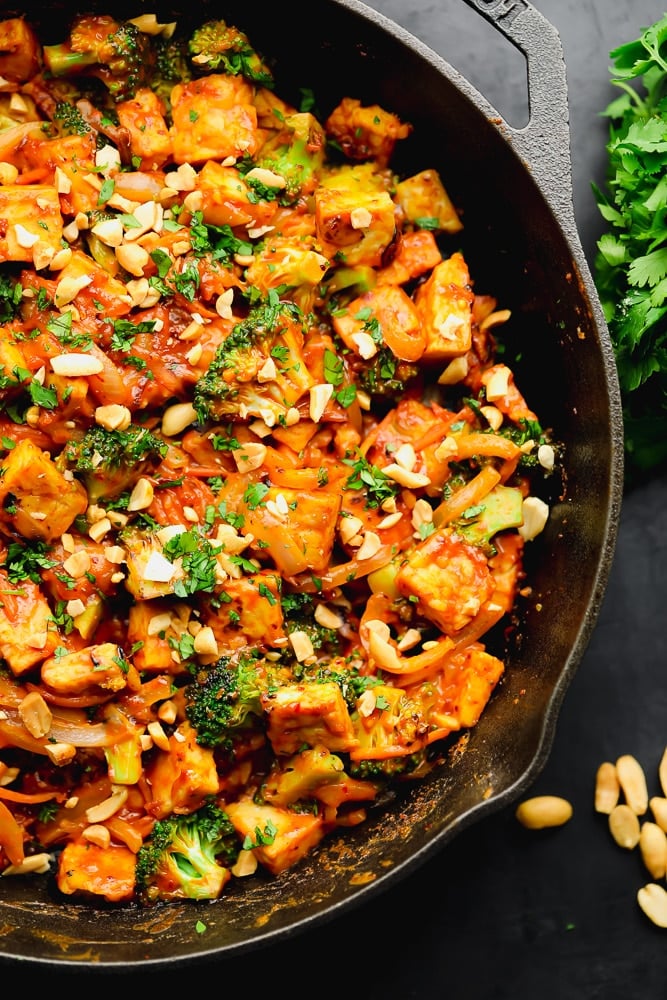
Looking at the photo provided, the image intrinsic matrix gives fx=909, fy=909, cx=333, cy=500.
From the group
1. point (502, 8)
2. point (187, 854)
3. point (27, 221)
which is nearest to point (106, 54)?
point (27, 221)

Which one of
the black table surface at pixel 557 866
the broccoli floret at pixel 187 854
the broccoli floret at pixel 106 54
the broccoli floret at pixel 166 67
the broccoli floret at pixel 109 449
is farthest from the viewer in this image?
the black table surface at pixel 557 866

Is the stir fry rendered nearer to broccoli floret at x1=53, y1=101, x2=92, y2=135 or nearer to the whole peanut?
broccoli floret at x1=53, y1=101, x2=92, y2=135

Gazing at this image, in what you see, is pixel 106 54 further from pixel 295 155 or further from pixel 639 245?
pixel 639 245

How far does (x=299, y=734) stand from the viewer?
318cm

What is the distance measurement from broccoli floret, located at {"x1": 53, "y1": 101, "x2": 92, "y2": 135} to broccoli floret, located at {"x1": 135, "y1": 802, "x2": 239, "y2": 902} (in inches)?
101

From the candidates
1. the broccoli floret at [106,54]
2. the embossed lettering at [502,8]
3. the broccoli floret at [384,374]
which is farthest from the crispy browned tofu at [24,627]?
the embossed lettering at [502,8]

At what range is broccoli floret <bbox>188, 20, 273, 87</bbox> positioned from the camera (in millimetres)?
3479

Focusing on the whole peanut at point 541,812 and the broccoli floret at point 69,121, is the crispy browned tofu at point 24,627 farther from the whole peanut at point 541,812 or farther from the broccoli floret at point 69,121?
the whole peanut at point 541,812

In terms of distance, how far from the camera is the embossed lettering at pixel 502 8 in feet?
10.5

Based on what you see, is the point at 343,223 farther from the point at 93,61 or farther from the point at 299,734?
the point at 299,734

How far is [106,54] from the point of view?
3373mm

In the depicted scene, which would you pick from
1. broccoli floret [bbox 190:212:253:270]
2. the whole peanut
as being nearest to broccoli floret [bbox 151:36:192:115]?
broccoli floret [bbox 190:212:253:270]

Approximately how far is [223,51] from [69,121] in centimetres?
65

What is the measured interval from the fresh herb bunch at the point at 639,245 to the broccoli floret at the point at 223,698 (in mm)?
1952
